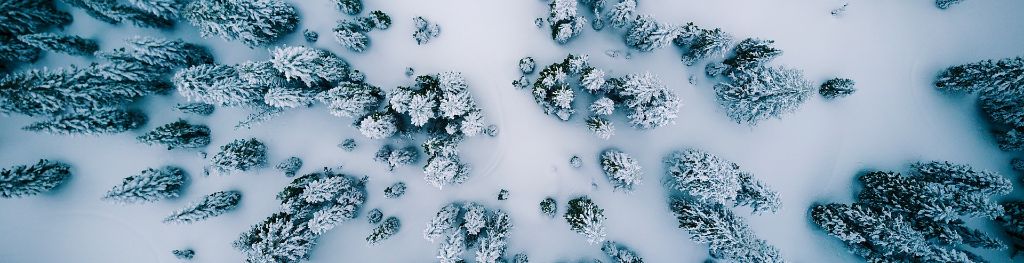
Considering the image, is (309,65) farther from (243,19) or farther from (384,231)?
(384,231)

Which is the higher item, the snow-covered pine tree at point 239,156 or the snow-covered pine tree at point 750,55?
the snow-covered pine tree at point 750,55

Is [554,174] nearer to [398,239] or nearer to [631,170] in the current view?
[631,170]

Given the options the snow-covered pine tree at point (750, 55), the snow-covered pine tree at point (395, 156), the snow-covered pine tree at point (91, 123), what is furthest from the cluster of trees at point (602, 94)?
the snow-covered pine tree at point (91, 123)

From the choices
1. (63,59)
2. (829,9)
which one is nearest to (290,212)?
(63,59)

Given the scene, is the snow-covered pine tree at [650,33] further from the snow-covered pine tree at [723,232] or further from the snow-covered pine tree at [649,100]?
the snow-covered pine tree at [723,232]

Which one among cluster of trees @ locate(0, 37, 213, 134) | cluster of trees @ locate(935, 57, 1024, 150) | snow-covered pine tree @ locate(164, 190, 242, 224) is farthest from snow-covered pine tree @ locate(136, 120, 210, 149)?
cluster of trees @ locate(935, 57, 1024, 150)

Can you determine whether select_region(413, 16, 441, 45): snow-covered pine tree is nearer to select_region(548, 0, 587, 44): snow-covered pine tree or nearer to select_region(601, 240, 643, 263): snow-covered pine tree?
select_region(548, 0, 587, 44): snow-covered pine tree

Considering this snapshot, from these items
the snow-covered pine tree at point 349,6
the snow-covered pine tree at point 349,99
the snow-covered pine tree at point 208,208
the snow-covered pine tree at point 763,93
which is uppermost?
the snow-covered pine tree at point 349,6
